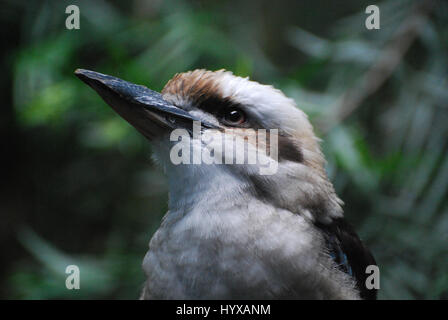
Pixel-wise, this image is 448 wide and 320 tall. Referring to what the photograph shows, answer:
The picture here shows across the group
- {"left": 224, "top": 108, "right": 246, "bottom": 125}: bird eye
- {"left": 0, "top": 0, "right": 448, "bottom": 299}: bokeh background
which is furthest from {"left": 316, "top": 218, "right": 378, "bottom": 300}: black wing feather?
{"left": 0, "top": 0, "right": 448, "bottom": 299}: bokeh background

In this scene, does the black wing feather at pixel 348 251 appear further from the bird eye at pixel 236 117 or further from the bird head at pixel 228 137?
the bird eye at pixel 236 117

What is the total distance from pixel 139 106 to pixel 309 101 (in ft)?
3.71

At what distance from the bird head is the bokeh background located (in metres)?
0.62

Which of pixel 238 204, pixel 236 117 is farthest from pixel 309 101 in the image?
pixel 238 204

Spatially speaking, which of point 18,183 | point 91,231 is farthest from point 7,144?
point 91,231

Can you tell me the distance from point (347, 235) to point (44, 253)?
160cm

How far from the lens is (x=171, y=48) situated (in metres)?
2.40

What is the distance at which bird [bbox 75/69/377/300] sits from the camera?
3.99 ft

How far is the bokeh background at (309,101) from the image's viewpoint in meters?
2.11

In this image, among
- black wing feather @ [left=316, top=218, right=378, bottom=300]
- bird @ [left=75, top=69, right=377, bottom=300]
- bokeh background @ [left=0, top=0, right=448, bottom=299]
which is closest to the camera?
bird @ [left=75, top=69, right=377, bottom=300]

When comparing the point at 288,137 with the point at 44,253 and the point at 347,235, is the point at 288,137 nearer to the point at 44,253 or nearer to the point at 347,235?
the point at 347,235

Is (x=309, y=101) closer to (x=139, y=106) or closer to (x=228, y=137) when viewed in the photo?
(x=228, y=137)

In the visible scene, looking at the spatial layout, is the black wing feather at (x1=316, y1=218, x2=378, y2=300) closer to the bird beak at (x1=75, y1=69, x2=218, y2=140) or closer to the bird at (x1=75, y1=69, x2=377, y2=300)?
the bird at (x1=75, y1=69, x2=377, y2=300)

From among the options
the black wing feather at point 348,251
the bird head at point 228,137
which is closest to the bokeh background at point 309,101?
the black wing feather at point 348,251
